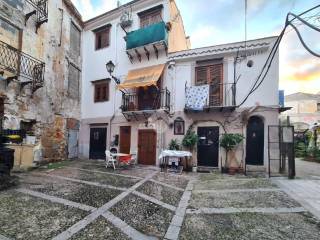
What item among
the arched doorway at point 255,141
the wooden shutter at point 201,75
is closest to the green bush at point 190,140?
the arched doorway at point 255,141

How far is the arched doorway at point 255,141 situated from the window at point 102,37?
10146 mm

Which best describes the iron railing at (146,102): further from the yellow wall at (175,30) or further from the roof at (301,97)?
the roof at (301,97)

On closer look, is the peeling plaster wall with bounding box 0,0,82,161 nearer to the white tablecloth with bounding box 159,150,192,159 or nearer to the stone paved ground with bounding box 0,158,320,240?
the stone paved ground with bounding box 0,158,320,240

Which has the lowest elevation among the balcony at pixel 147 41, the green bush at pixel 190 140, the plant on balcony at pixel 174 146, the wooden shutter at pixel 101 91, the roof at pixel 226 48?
the plant on balcony at pixel 174 146

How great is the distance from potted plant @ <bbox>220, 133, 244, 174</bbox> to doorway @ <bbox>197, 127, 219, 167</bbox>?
2.03 feet

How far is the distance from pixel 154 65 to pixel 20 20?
21.8 feet

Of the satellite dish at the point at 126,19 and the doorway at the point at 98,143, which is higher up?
the satellite dish at the point at 126,19

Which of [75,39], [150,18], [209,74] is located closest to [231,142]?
[209,74]

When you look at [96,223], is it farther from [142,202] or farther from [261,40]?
[261,40]

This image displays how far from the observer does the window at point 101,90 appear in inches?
539

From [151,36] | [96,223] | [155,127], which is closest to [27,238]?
[96,223]

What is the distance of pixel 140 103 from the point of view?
12.6m

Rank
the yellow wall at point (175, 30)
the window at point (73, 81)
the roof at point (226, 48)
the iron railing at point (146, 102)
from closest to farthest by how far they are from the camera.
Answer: the roof at point (226, 48)
the iron railing at point (146, 102)
the yellow wall at point (175, 30)
the window at point (73, 81)

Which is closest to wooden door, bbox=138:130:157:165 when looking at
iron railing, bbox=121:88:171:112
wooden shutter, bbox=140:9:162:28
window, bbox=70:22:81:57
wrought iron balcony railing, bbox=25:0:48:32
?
iron railing, bbox=121:88:171:112
